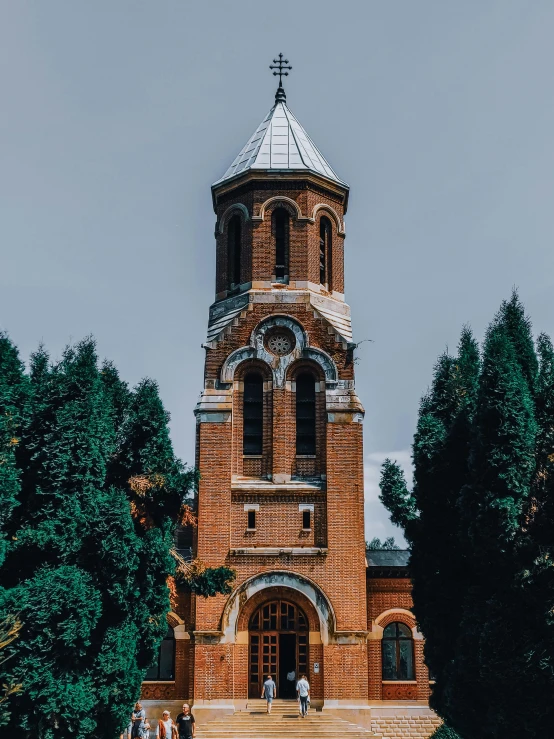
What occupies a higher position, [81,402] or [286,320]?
[286,320]

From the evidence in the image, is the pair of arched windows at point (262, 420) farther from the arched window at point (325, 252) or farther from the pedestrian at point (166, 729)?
the pedestrian at point (166, 729)

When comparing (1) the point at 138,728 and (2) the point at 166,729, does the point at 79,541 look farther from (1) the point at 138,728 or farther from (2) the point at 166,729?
(1) the point at 138,728

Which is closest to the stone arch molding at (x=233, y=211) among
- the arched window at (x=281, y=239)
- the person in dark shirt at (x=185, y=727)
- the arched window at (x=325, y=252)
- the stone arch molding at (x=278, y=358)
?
the arched window at (x=281, y=239)

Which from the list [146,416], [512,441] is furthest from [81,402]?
[512,441]

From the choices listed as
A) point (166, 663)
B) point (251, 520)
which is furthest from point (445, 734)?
point (166, 663)

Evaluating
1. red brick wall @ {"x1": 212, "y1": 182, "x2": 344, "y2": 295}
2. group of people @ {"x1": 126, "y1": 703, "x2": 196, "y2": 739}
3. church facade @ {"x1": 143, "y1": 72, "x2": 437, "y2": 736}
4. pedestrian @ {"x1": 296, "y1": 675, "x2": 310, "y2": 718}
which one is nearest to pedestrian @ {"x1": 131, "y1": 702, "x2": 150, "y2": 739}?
group of people @ {"x1": 126, "y1": 703, "x2": 196, "y2": 739}

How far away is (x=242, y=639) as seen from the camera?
2573 cm

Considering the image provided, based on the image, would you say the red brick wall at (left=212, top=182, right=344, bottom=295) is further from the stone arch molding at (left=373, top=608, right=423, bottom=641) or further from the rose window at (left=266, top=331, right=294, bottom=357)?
the stone arch molding at (left=373, top=608, right=423, bottom=641)

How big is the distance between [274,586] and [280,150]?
14.4m

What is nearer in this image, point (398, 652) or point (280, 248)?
point (398, 652)

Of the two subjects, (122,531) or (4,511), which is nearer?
(4,511)

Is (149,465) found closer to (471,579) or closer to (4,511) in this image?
(4,511)

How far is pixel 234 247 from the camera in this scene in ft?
101

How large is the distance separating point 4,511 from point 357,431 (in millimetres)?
13185
